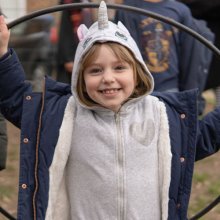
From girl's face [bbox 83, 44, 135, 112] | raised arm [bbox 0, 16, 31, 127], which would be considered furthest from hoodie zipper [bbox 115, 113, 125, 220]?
raised arm [bbox 0, 16, 31, 127]

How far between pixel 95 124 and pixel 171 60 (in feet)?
4.48

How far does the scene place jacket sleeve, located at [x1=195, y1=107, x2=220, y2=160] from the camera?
7.63 ft

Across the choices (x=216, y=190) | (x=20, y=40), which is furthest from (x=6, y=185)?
(x=20, y=40)

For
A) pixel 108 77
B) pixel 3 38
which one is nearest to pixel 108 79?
pixel 108 77

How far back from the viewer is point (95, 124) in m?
2.22

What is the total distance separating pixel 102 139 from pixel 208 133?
1.37 ft

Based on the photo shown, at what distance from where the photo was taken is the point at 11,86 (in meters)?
2.23

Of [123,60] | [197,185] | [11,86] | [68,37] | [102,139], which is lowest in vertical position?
[197,185]

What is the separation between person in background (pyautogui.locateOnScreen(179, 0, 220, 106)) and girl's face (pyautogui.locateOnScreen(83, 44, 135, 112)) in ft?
7.51

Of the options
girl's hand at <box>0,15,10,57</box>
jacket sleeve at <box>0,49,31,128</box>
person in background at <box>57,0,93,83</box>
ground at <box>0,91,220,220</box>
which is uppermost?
girl's hand at <box>0,15,10,57</box>

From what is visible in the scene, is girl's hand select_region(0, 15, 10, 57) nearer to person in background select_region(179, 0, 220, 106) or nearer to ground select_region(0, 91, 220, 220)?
ground select_region(0, 91, 220, 220)

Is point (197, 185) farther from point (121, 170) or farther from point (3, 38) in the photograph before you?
point (3, 38)

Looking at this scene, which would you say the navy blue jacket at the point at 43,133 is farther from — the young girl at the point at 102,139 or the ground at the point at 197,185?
the ground at the point at 197,185

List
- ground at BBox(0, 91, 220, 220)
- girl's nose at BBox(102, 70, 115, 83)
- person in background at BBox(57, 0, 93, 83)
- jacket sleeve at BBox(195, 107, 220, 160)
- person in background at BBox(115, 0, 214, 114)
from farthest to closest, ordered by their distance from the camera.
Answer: ground at BBox(0, 91, 220, 220)
person in background at BBox(57, 0, 93, 83)
person in background at BBox(115, 0, 214, 114)
jacket sleeve at BBox(195, 107, 220, 160)
girl's nose at BBox(102, 70, 115, 83)
